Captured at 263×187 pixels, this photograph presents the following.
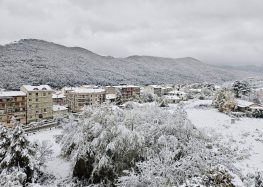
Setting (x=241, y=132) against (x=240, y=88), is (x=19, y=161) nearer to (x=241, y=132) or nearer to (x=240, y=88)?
(x=241, y=132)

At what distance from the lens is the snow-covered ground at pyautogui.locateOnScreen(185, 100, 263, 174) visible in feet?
87.8

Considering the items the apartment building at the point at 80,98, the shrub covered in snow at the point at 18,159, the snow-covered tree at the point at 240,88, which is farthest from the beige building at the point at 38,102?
the snow-covered tree at the point at 240,88

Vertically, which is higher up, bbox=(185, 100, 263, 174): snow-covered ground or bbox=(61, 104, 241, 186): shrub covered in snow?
bbox=(61, 104, 241, 186): shrub covered in snow

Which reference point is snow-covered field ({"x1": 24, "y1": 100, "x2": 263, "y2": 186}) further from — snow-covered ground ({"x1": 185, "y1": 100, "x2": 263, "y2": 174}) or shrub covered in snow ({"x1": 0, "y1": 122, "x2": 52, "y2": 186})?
shrub covered in snow ({"x1": 0, "y1": 122, "x2": 52, "y2": 186})

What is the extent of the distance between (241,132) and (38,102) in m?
39.8

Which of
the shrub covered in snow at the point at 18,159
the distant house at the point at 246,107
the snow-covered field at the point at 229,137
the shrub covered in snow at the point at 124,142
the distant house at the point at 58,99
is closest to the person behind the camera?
the shrub covered in snow at the point at 124,142

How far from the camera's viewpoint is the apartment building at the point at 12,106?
165ft

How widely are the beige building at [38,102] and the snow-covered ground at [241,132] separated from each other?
30589 millimetres

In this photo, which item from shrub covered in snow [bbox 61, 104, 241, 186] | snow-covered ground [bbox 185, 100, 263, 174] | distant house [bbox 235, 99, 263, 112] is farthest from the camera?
distant house [bbox 235, 99, 263, 112]

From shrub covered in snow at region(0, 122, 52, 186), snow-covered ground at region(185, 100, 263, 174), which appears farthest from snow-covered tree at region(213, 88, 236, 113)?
Answer: shrub covered in snow at region(0, 122, 52, 186)

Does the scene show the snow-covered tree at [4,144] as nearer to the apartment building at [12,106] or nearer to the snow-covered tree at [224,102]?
the apartment building at [12,106]

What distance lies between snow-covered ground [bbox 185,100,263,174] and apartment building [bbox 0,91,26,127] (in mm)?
33128

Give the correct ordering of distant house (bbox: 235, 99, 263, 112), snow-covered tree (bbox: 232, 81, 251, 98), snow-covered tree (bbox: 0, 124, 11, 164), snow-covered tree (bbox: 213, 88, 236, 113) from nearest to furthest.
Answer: snow-covered tree (bbox: 0, 124, 11, 164) → snow-covered tree (bbox: 213, 88, 236, 113) → distant house (bbox: 235, 99, 263, 112) → snow-covered tree (bbox: 232, 81, 251, 98)

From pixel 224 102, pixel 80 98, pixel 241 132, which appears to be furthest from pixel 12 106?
pixel 224 102
